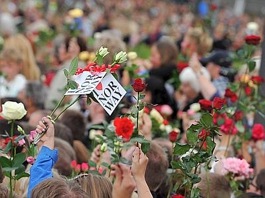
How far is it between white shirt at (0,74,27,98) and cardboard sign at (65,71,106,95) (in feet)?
13.6

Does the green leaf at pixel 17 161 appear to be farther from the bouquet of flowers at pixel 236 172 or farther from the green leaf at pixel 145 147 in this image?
the bouquet of flowers at pixel 236 172

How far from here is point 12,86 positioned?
28.4ft

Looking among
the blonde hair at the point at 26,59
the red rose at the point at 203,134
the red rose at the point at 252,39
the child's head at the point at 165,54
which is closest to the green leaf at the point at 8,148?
the red rose at the point at 203,134

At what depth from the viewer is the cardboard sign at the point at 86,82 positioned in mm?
4215

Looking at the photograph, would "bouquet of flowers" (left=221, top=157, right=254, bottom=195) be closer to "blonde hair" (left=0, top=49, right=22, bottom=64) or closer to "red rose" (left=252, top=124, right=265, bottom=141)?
"red rose" (left=252, top=124, right=265, bottom=141)

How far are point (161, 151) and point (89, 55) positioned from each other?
13.5 ft

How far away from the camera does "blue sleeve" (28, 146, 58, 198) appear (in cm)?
429

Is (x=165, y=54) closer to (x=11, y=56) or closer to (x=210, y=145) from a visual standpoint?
(x=11, y=56)

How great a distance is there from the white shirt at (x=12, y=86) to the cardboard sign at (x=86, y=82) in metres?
4.14

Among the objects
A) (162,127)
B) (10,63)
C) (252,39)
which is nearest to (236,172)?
(252,39)

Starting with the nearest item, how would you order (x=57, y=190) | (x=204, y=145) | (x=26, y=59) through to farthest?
(x=57, y=190) < (x=204, y=145) < (x=26, y=59)

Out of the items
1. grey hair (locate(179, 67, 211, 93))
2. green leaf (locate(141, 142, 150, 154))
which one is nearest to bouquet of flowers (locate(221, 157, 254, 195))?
green leaf (locate(141, 142, 150, 154))

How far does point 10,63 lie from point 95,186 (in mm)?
4820

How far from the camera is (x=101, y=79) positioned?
430 centimetres
